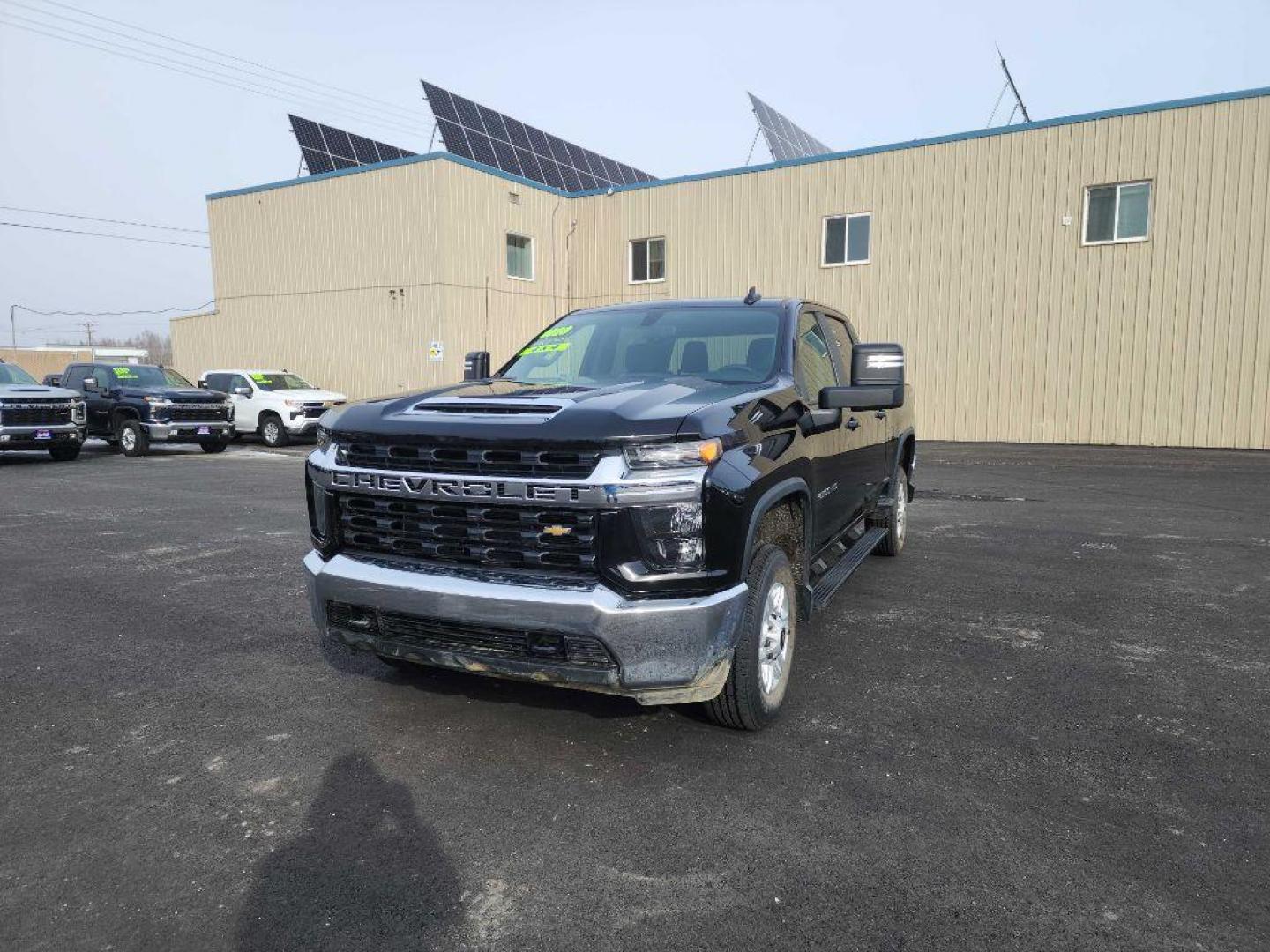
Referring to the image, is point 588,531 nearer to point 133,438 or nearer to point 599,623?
point 599,623

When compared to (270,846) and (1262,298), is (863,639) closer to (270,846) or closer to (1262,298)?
(270,846)

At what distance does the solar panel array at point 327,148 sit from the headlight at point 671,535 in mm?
22484

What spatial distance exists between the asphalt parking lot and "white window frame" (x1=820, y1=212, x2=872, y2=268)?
1456cm

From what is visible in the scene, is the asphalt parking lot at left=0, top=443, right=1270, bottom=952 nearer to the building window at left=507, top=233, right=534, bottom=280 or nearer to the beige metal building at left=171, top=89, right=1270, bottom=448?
the beige metal building at left=171, top=89, right=1270, bottom=448

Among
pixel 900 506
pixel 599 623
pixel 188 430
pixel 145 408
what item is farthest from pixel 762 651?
pixel 145 408

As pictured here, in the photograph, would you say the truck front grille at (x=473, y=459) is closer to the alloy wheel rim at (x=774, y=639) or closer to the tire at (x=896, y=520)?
the alloy wheel rim at (x=774, y=639)

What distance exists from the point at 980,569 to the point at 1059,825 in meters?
3.94

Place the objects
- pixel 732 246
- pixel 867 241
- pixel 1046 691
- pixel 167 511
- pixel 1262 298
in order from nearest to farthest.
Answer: pixel 1046 691
pixel 167 511
pixel 1262 298
pixel 867 241
pixel 732 246

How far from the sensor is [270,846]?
2689mm

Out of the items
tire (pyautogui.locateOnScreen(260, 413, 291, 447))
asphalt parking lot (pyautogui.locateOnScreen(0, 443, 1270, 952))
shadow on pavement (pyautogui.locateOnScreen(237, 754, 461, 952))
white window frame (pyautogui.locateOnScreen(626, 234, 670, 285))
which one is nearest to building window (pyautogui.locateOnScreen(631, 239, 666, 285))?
white window frame (pyautogui.locateOnScreen(626, 234, 670, 285))

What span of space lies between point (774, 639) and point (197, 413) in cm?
1640

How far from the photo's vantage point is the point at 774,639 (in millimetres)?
3545

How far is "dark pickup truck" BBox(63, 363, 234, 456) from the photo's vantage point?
54.1 feet

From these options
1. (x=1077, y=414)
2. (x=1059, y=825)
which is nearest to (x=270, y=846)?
(x=1059, y=825)
